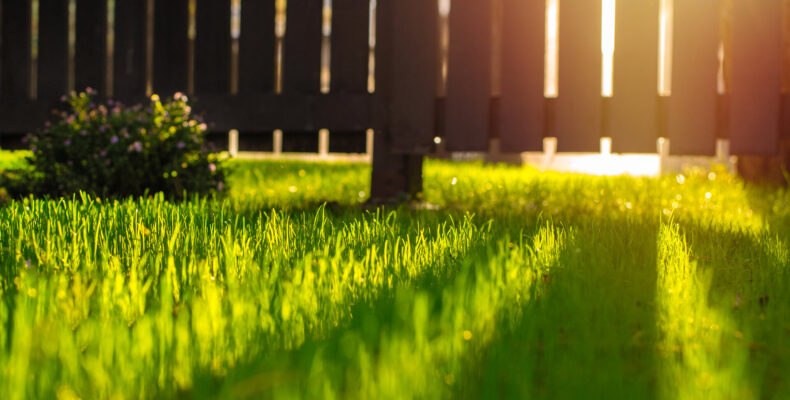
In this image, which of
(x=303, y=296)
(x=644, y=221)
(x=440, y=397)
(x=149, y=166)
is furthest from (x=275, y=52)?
(x=440, y=397)

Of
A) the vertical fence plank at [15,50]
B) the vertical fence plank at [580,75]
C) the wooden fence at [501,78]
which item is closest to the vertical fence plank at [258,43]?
the wooden fence at [501,78]

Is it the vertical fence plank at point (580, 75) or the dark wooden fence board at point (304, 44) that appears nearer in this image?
the vertical fence plank at point (580, 75)

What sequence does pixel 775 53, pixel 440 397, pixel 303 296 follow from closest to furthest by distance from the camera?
pixel 440 397
pixel 303 296
pixel 775 53

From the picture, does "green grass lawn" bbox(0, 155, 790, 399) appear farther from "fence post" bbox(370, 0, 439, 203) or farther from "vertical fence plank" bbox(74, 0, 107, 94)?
"vertical fence plank" bbox(74, 0, 107, 94)

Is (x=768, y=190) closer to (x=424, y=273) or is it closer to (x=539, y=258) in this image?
(x=539, y=258)

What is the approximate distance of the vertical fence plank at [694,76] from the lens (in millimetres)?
4871

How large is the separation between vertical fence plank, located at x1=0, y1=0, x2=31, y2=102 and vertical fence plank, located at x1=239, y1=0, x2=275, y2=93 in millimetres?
2290

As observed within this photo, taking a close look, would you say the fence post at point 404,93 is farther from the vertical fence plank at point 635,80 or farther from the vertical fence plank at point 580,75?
the vertical fence plank at point 635,80

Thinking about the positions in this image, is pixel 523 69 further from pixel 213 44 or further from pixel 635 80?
pixel 213 44

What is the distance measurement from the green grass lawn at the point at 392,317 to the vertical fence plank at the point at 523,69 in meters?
1.75

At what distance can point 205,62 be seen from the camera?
5.82 meters

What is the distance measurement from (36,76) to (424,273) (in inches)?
210

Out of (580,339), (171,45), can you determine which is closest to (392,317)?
(580,339)

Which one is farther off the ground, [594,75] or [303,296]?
[594,75]
